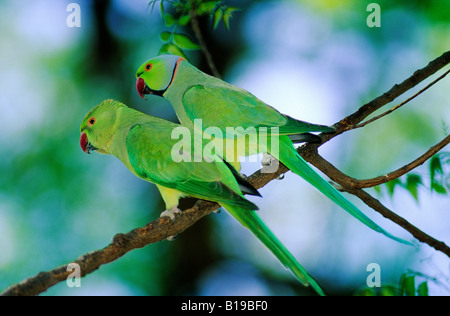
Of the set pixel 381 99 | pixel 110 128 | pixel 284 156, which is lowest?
pixel 284 156

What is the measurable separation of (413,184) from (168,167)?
3.18ft

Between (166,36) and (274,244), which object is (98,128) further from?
(274,244)

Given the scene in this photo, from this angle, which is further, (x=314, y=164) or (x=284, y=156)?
(x=314, y=164)

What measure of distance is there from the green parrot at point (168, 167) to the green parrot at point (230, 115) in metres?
0.11

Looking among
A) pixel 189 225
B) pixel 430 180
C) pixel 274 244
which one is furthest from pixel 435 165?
pixel 189 225

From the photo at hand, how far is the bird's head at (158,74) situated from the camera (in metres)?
1.74

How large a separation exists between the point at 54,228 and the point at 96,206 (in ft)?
0.85

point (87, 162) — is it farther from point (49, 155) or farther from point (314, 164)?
point (314, 164)

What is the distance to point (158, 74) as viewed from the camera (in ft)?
5.70

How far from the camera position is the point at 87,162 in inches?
96.9

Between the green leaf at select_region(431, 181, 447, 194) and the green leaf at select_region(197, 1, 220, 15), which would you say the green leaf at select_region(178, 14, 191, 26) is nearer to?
the green leaf at select_region(197, 1, 220, 15)

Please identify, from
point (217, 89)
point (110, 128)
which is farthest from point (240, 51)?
point (110, 128)

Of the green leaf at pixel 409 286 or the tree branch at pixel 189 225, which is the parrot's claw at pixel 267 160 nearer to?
the tree branch at pixel 189 225

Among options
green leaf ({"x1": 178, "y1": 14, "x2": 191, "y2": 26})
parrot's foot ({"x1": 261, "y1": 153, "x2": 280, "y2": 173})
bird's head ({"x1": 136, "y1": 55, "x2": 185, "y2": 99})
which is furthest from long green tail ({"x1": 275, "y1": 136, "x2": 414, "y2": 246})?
green leaf ({"x1": 178, "y1": 14, "x2": 191, "y2": 26})
